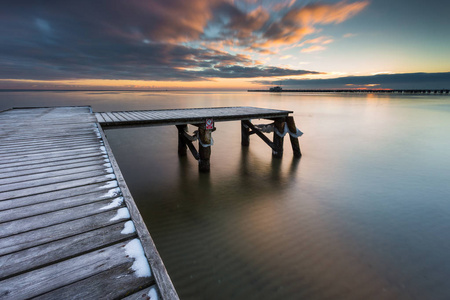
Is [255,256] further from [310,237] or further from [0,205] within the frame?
[0,205]

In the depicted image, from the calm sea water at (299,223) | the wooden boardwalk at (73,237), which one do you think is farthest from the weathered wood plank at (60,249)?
the calm sea water at (299,223)

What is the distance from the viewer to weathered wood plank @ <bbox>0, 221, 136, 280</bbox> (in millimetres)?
1481

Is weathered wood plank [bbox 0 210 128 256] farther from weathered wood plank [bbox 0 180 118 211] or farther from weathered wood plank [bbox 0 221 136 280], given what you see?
weathered wood plank [bbox 0 180 118 211]

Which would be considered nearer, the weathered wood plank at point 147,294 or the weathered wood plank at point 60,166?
the weathered wood plank at point 147,294

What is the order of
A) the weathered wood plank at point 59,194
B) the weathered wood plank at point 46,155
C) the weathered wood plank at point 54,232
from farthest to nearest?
the weathered wood plank at point 46,155 → the weathered wood plank at point 59,194 → the weathered wood plank at point 54,232

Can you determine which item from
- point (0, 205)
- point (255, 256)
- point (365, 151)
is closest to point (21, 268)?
point (0, 205)

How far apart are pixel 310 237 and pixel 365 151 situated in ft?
32.8

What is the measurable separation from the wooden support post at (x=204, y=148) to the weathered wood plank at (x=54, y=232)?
244 inches

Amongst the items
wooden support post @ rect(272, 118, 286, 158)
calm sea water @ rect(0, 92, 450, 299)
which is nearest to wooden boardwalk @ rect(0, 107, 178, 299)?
calm sea water @ rect(0, 92, 450, 299)

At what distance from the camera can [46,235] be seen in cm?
178

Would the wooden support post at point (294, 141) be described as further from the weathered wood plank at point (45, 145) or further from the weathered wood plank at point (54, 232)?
the weathered wood plank at point (54, 232)

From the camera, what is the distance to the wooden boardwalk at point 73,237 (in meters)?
1.34

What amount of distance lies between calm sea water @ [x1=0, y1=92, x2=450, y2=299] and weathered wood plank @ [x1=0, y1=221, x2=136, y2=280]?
240cm

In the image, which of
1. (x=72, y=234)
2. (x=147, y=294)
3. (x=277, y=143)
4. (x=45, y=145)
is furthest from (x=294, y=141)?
(x=147, y=294)
